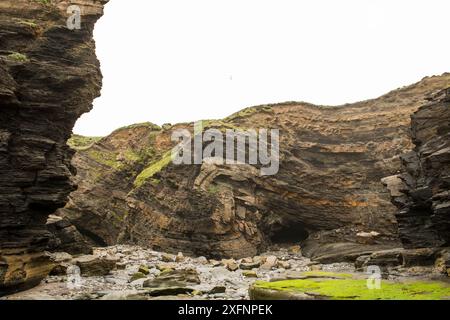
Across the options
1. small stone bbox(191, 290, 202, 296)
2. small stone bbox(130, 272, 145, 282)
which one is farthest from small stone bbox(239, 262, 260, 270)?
small stone bbox(191, 290, 202, 296)

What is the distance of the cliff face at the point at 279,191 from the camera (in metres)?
37.2

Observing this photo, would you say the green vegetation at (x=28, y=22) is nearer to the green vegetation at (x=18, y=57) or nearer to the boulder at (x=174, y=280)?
the green vegetation at (x=18, y=57)

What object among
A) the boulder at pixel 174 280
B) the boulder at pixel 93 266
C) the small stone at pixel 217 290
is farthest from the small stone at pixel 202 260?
the small stone at pixel 217 290

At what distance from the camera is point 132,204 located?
4134 cm

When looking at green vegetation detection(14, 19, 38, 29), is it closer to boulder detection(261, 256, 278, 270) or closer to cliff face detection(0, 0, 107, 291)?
cliff face detection(0, 0, 107, 291)

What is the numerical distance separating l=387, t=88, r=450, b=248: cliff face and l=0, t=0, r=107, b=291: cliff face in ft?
62.7

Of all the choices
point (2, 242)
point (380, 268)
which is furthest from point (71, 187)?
point (380, 268)

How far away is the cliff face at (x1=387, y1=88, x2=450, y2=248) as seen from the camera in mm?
20094

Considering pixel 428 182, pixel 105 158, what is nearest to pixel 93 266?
pixel 428 182

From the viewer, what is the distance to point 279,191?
41250mm

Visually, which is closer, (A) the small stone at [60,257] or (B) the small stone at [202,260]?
(A) the small stone at [60,257]

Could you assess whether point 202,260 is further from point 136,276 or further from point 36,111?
point 36,111

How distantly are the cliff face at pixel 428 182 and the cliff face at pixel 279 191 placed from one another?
7.58m

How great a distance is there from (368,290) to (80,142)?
154 ft
